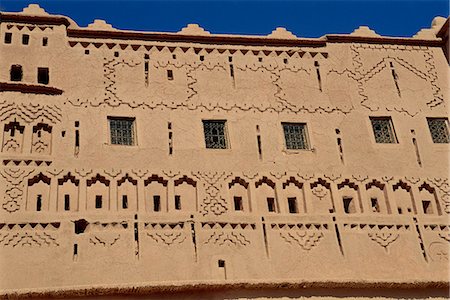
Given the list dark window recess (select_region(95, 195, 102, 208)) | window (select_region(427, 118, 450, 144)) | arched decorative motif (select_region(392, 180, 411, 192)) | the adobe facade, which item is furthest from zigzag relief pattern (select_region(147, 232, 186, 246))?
window (select_region(427, 118, 450, 144))

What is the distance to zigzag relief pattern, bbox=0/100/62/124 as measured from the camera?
34.9 feet

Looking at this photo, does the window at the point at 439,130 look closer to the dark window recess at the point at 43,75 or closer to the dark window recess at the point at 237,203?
the dark window recess at the point at 237,203

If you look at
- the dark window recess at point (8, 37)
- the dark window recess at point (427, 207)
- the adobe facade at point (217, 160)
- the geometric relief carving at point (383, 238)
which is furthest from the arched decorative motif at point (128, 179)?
the dark window recess at point (427, 207)

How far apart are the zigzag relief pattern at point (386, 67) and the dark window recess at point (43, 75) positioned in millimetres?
4301

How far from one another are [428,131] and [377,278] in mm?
2862

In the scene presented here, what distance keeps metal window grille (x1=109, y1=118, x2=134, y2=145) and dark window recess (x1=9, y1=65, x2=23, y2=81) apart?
4.81 feet

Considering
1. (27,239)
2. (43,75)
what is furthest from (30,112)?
(27,239)

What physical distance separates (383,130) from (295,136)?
55.4 inches

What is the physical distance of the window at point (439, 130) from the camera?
11805 millimetres

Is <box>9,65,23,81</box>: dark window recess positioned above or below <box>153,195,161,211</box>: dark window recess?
above

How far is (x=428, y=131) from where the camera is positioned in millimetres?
11820

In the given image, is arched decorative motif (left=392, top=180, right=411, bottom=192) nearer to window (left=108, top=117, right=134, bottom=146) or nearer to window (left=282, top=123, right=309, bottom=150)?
window (left=282, top=123, right=309, bottom=150)

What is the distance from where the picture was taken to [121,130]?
1095cm

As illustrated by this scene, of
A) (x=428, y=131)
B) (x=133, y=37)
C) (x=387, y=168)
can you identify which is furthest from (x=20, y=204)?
(x=428, y=131)
